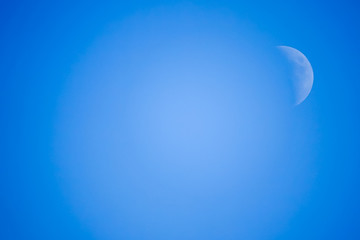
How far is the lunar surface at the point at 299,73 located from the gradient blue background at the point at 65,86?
0.07 meters

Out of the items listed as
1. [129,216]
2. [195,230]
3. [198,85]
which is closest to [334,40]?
[198,85]

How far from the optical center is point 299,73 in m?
2.33

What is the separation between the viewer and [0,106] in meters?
2.12

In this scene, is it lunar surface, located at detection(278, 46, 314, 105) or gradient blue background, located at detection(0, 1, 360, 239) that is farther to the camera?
lunar surface, located at detection(278, 46, 314, 105)

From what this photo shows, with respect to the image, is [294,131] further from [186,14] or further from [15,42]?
[15,42]

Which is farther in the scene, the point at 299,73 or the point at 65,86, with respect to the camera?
the point at 299,73

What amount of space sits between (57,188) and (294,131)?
2.55 meters

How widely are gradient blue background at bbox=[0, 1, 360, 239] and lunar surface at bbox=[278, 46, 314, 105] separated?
67 mm

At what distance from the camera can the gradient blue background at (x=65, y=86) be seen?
2.13 metres

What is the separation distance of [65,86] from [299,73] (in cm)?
244

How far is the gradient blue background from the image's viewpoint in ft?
7.00

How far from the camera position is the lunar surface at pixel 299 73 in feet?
7.65

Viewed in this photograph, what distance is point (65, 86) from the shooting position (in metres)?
2.22

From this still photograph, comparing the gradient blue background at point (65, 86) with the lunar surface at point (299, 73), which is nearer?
the gradient blue background at point (65, 86)
